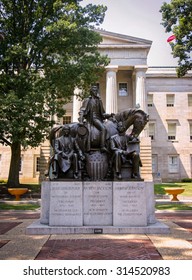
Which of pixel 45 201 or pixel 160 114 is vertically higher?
pixel 160 114

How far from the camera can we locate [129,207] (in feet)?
29.2

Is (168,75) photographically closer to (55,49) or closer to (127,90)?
(127,90)

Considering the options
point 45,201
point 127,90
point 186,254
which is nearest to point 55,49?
point 45,201

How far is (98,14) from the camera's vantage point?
82.2ft

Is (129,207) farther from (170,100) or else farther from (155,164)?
(170,100)

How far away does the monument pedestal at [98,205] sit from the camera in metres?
8.86

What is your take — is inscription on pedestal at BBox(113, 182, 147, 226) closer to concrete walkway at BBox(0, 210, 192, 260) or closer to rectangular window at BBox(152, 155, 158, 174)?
concrete walkway at BBox(0, 210, 192, 260)

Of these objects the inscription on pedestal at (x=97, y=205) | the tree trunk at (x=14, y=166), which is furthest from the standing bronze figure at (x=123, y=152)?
the tree trunk at (x=14, y=166)

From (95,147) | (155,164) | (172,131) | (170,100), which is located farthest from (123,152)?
(170,100)

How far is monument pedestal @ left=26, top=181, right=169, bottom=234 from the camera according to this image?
29.1 ft

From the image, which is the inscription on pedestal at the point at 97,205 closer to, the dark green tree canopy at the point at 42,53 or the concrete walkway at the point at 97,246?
the concrete walkway at the point at 97,246

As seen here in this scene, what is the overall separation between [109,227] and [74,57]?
19.4 meters

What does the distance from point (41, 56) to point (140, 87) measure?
2014 cm

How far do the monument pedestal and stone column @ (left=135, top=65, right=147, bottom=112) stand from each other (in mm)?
33598
